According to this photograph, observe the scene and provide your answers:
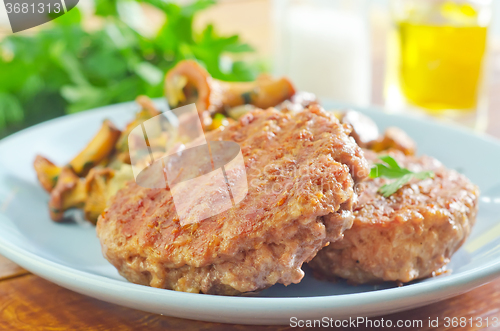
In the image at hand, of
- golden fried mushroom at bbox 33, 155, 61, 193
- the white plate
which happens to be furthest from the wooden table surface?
golden fried mushroom at bbox 33, 155, 61, 193

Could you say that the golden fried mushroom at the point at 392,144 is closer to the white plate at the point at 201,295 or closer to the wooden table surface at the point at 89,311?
the white plate at the point at 201,295

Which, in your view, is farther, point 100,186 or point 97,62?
point 97,62

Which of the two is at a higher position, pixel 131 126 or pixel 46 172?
pixel 131 126

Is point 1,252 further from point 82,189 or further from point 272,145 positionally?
point 272,145

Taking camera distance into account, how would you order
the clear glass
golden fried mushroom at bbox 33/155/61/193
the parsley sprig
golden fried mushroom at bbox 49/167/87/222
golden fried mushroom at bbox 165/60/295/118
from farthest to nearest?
the clear glass
golden fried mushroom at bbox 165/60/295/118
golden fried mushroom at bbox 33/155/61/193
golden fried mushroom at bbox 49/167/87/222
the parsley sprig

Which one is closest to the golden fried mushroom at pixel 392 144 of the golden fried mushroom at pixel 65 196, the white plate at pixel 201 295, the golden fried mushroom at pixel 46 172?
the white plate at pixel 201 295

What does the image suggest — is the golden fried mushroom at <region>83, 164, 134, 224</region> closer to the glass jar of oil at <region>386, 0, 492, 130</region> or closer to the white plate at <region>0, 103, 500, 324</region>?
the white plate at <region>0, 103, 500, 324</region>

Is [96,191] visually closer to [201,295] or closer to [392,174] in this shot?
[201,295]

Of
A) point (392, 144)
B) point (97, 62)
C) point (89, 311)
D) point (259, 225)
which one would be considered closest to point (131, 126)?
point (89, 311)
